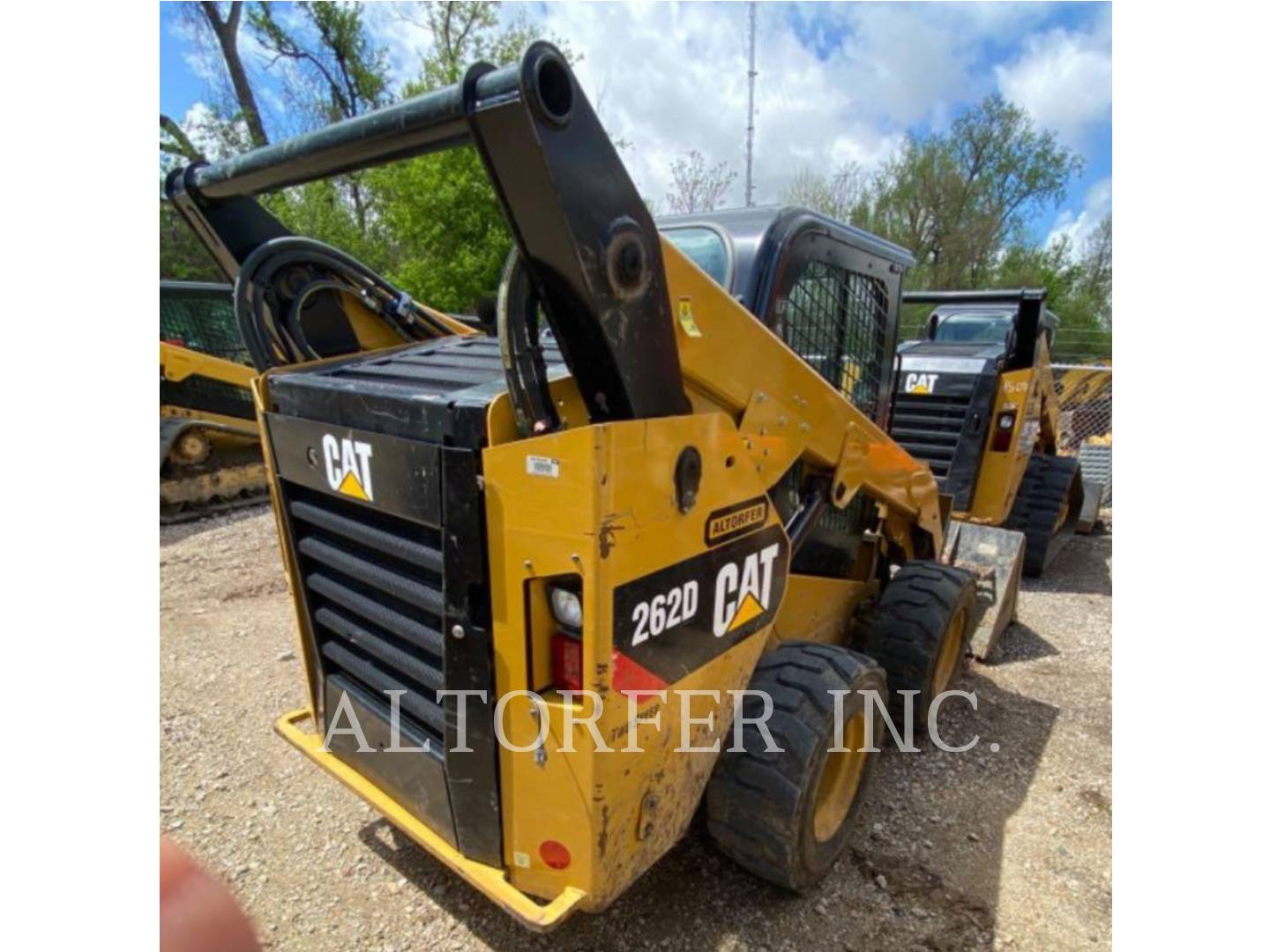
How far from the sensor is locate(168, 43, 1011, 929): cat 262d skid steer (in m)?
1.62

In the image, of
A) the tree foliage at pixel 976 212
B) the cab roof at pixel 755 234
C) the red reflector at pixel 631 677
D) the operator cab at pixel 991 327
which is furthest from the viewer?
the tree foliage at pixel 976 212

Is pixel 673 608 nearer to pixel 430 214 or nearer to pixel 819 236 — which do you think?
pixel 819 236

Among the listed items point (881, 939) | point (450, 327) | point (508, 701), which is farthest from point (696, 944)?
point (450, 327)

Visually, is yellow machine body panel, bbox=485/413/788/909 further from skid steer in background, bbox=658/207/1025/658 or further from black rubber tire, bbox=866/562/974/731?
black rubber tire, bbox=866/562/974/731

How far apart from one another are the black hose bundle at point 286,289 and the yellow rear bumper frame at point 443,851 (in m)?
1.33

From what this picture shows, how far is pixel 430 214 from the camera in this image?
1394 centimetres

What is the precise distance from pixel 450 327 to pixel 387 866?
2051 millimetres

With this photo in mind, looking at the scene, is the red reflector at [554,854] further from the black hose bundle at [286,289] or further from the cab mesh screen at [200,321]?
the cab mesh screen at [200,321]

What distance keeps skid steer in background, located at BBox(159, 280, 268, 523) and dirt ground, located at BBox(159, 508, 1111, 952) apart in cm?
401

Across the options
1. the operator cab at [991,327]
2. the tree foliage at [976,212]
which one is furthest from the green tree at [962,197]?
the operator cab at [991,327]

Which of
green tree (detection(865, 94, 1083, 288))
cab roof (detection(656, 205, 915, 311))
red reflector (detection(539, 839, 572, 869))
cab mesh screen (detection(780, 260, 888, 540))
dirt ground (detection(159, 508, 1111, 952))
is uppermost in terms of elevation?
green tree (detection(865, 94, 1083, 288))

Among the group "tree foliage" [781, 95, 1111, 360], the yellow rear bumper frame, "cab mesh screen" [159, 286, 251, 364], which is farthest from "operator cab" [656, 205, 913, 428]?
"tree foliage" [781, 95, 1111, 360]

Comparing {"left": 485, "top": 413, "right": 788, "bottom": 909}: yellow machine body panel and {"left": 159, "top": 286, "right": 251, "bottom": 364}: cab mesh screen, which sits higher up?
{"left": 159, "top": 286, "right": 251, "bottom": 364}: cab mesh screen

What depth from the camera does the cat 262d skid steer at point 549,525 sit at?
1.62 m
